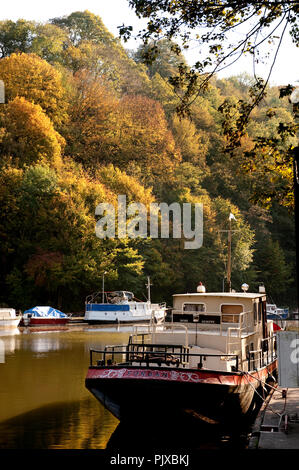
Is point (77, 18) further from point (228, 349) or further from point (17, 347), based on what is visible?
point (228, 349)

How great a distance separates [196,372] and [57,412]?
17.7 feet

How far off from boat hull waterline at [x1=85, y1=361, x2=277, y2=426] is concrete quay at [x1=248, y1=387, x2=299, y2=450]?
3.15 ft

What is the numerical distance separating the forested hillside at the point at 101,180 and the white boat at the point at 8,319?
9380mm

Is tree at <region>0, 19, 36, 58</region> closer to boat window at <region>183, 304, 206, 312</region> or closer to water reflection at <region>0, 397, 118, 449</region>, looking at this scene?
boat window at <region>183, 304, 206, 312</region>

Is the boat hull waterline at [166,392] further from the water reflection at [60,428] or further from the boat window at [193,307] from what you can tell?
the boat window at [193,307]

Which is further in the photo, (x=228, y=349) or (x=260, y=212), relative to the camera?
(x=260, y=212)

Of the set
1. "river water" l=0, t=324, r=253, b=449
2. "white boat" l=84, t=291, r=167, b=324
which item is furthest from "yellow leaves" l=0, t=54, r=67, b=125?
"river water" l=0, t=324, r=253, b=449

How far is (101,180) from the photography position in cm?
6969

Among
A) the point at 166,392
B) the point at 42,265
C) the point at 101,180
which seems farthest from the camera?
the point at 101,180

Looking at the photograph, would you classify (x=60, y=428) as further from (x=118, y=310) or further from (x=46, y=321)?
(x=118, y=310)

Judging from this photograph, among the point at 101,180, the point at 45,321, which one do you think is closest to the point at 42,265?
the point at 45,321

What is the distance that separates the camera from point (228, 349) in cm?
1731
